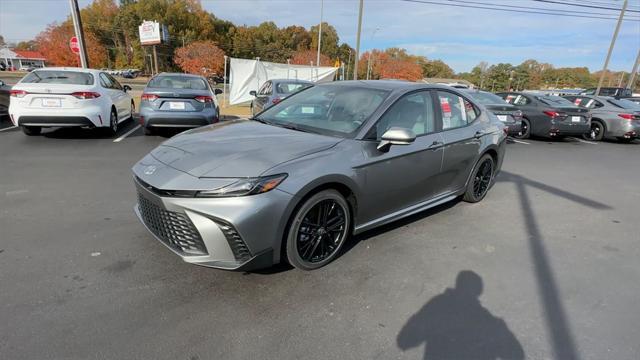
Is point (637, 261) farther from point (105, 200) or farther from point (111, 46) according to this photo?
point (111, 46)

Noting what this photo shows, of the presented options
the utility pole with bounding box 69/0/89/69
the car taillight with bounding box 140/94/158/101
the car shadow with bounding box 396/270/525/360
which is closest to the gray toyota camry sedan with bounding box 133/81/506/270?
the car shadow with bounding box 396/270/525/360

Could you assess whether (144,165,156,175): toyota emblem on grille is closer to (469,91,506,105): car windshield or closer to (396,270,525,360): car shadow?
(396,270,525,360): car shadow

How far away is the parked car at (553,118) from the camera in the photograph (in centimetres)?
1140

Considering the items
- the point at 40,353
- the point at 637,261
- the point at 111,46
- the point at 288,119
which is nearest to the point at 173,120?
the point at 288,119

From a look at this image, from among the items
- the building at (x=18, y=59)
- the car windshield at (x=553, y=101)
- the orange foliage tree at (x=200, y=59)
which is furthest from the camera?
the building at (x=18, y=59)

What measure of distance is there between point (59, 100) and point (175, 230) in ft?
21.1

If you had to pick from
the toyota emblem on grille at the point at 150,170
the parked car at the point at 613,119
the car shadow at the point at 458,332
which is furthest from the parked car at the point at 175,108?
the parked car at the point at 613,119

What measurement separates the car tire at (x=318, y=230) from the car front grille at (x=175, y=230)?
666 millimetres

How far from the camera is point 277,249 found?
2.74 meters

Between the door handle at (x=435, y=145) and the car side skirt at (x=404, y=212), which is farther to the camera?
the door handle at (x=435, y=145)

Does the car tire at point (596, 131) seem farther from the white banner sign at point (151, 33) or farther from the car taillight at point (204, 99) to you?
the white banner sign at point (151, 33)

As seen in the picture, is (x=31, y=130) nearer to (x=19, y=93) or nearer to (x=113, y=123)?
(x=19, y=93)

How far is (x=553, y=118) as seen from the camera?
11367 mm

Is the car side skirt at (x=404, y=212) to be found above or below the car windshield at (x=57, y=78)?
below
